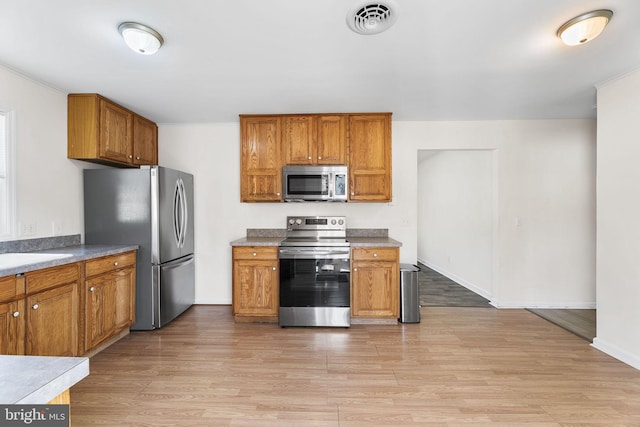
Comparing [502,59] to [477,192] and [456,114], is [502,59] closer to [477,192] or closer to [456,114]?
[456,114]

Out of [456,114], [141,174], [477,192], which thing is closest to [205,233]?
[141,174]

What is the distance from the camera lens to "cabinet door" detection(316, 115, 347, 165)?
3629 mm

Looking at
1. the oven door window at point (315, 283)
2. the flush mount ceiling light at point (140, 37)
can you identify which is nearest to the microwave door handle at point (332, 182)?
the oven door window at point (315, 283)

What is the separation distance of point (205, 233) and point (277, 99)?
201cm

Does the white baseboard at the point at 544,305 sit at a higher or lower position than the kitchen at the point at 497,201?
lower

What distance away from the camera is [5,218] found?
2.50 m

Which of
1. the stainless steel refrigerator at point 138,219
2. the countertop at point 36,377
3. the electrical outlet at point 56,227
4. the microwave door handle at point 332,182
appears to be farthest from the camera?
the microwave door handle at point 332,182

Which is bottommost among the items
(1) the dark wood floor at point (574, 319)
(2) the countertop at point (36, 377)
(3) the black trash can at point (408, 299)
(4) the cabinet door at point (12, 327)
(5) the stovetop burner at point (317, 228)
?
(1) the dark wood floor at point (574, 319)

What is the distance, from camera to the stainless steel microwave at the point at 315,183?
3.58 meters

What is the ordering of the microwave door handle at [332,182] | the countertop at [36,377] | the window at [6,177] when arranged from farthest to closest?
1. the microwave door handle at [332,182]
2. the window at [6,177]
3. the countertop at [36,377]

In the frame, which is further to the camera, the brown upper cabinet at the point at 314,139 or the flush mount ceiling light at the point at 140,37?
the brown upper cabinet at the point at 314,139

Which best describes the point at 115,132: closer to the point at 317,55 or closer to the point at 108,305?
the point at 108,305

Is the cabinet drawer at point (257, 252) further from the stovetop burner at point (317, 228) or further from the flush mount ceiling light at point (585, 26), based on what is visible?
the flush mount ceiling light at point (585, 26)

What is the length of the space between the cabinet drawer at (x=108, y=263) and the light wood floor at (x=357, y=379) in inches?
29.2
